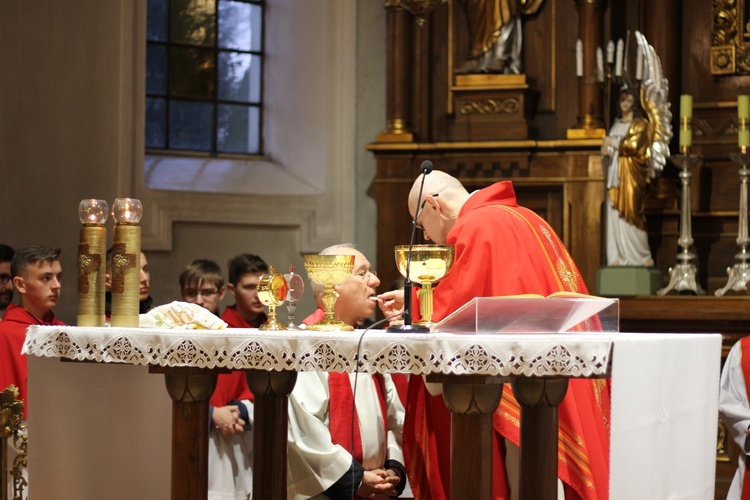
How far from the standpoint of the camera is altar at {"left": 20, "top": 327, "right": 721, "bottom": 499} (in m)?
3.20

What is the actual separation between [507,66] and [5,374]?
421 cm

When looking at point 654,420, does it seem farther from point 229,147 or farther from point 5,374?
point 229,147

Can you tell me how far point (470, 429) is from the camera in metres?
3.44

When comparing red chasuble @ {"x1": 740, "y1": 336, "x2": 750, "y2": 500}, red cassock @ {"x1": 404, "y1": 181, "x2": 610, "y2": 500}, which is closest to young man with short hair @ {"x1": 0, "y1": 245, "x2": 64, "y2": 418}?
red cassock @ {"x1": 404, "y1": 181, "x2": 610, "y2": 500}

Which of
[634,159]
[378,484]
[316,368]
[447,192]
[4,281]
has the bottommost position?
[378,484]

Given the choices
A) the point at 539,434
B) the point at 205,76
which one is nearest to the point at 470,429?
the point at 539,434

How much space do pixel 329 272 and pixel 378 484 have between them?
109 centimetres

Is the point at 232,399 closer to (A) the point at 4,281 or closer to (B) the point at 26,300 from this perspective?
(B) the point at 26,300

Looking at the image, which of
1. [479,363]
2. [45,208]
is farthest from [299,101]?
[479,363]

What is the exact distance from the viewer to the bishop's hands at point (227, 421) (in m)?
5.51

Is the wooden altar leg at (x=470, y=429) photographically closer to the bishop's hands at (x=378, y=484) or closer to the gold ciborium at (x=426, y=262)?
the gold ciborium at (x=426, y=262)

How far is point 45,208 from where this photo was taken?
26.7 ft

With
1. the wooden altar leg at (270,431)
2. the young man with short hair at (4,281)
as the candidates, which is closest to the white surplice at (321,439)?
the wooden altar leg at (270,431)

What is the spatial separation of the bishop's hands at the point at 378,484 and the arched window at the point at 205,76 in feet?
16.9
